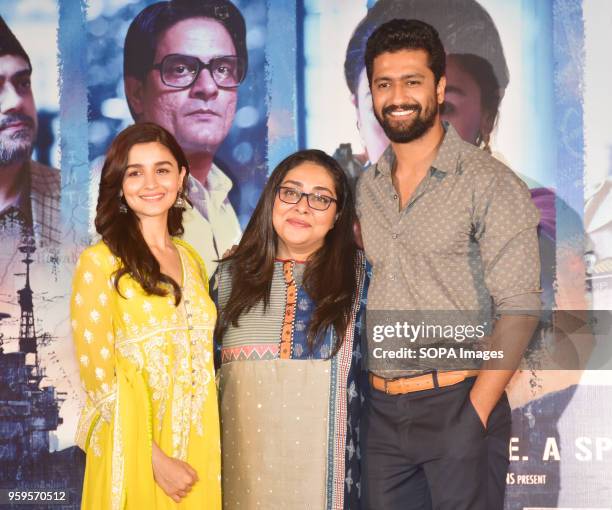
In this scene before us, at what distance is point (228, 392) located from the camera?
2.36 meters

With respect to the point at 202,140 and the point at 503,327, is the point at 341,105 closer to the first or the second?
the point at 202,140

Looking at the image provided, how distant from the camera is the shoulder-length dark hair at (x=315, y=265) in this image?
2344 mm

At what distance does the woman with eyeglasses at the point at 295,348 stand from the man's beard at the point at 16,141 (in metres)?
1.22

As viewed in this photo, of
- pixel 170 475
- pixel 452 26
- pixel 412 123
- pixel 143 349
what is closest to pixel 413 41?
pixel 412 123

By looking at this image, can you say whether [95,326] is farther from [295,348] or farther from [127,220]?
[295,348]

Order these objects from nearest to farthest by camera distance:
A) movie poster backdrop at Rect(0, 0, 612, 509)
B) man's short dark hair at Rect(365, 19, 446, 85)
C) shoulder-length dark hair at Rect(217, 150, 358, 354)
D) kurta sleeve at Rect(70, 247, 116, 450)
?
kurta sleeve at Rect(70, 247, 116, 450) → shoulder-length dark hair at Rect(217, 150, 358, 354) → man's short dark hair at Rect(365, 19, 446, 85) → movie poster backdrop at Rect(0, 0, 612, 509)

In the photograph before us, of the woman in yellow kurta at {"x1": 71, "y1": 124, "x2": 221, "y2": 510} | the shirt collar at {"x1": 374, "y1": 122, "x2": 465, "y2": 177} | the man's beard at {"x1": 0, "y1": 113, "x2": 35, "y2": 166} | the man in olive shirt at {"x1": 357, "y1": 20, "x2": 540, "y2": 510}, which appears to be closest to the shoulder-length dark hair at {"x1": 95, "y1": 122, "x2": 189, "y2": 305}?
the woman in yellow kurta at {"x1": 71, "y1": 124, "x2": 221, "y2": 510}

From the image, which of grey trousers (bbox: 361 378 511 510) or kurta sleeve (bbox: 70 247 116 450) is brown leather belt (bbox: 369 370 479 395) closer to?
grey trousers (bbox: 361 378 511 510)

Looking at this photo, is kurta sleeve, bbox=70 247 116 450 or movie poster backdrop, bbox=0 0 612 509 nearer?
kurta sleeve, bbox=70 247 116 450

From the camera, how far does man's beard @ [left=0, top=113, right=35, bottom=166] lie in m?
3.15

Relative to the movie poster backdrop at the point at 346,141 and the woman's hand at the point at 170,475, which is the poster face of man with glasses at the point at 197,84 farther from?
the woman's hand at the point at 170,475

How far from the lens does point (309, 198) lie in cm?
238

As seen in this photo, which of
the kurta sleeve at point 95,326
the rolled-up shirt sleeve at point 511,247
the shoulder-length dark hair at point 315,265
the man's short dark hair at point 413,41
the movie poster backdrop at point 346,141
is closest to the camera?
the kurta sleeve at point 95,326

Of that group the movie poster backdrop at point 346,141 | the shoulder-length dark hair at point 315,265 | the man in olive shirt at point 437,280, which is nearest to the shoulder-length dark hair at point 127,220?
the shoulder-length dark hair at point 315,265
